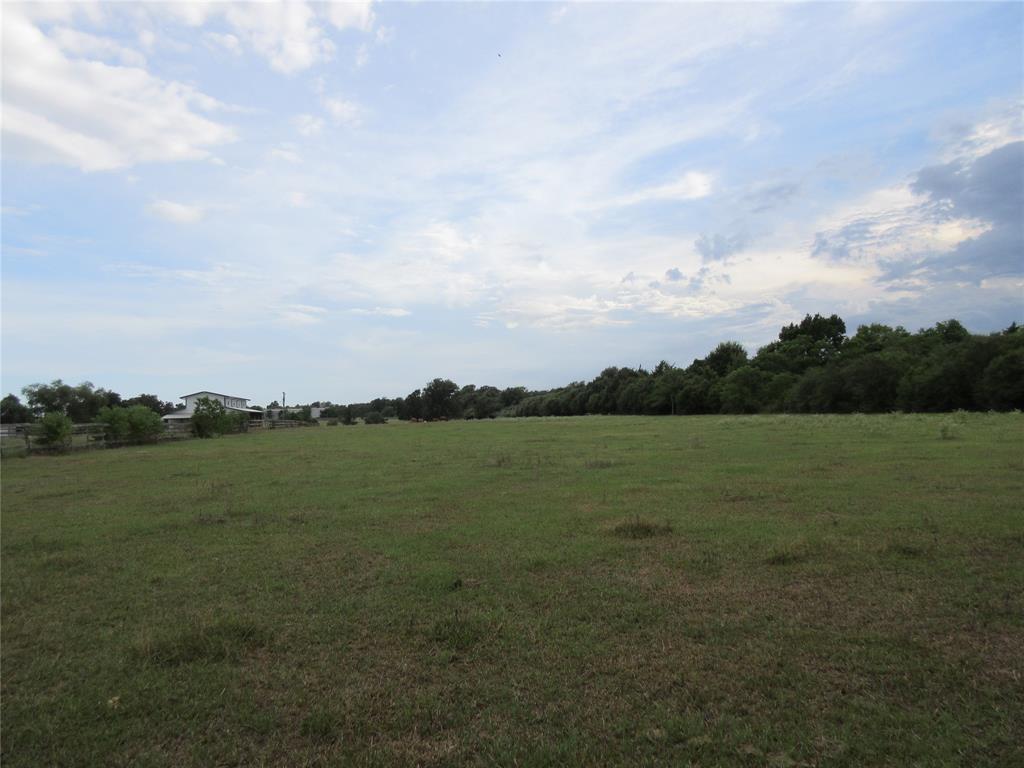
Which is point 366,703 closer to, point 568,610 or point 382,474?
point 568,610

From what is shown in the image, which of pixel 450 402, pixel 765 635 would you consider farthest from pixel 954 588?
pixel 450 402

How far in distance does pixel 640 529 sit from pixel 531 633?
4064 mm

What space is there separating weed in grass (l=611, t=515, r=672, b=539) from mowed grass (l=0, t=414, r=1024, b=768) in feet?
0.16

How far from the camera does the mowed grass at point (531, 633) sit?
12.1ft

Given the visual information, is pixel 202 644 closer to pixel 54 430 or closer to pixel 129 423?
pixel 54 430

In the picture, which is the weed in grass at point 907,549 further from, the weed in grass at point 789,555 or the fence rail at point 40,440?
the fence rail at point 40,440

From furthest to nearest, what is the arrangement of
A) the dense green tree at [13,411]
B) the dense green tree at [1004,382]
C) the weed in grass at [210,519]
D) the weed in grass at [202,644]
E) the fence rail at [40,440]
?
1. the dense green tree at [13,411]
2. the dense green tree at [1004,382]
3. the fence rail at [40,440]
4. the weed in grass at [210,519]
5. the weed in grass at [202,644]

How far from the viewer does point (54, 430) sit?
3200 cm

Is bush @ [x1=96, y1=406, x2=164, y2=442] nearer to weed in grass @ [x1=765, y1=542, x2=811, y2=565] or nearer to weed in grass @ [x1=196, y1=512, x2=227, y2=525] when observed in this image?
weed in grass @ [x1=196, y1=512, x2=227, y2=525]

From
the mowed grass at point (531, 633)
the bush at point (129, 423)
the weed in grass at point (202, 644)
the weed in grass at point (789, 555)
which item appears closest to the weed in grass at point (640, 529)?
the mowed grass at point (531, 633)

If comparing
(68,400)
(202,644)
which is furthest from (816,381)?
(68,400)

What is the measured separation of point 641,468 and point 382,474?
7717 mm

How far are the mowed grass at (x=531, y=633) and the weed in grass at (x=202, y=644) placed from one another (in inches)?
1.2

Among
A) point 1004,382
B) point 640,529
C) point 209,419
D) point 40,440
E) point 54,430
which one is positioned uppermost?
point 209,419
